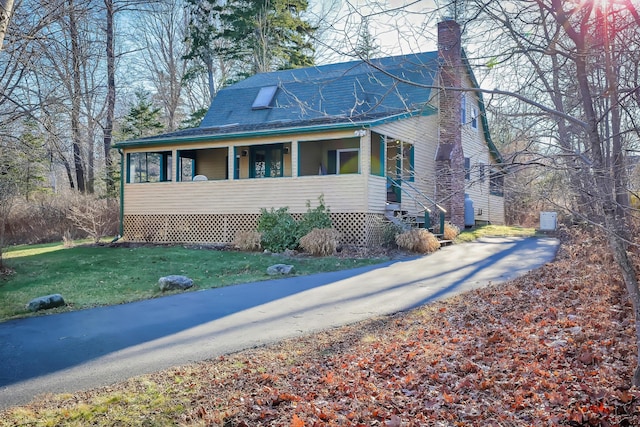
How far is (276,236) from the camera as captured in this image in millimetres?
14789

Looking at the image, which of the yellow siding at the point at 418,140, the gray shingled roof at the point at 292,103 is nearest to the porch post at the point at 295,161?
the gray shingled roof at the point at 292,103

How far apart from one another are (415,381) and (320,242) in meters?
9.40

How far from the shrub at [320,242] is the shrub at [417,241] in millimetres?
1999

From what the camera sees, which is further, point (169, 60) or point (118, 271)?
point (169, 60)

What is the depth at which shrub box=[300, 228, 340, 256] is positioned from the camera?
13641 mm

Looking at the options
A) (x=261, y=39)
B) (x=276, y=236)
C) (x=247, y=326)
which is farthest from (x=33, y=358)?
(x=261, y=39)

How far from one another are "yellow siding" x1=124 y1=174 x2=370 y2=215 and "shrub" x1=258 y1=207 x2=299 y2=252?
769 mm

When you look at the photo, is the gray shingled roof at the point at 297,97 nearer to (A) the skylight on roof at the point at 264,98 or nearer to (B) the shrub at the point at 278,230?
(A) the skylight on roof at the point at 264,98

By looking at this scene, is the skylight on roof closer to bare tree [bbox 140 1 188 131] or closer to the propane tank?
the propane tank

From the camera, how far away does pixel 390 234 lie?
50.2ft

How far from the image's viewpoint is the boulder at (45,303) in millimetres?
8016

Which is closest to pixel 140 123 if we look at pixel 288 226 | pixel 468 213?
pixel 288 226

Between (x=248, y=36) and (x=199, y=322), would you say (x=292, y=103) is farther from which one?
(x=248, y=36)

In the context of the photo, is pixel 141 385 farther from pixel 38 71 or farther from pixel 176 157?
pixel 176 157
